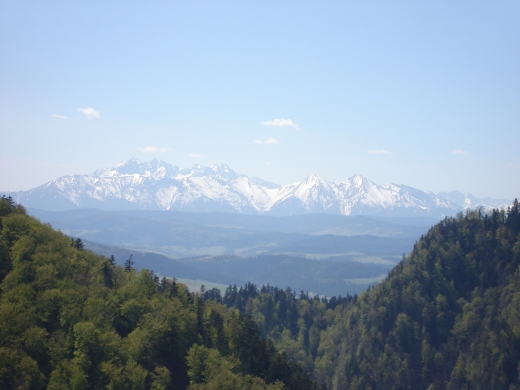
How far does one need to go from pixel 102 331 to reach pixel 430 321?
92.8 meters

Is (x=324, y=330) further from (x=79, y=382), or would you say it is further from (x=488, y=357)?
(x=79, y=382)

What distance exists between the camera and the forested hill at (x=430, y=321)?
119312 millimetres

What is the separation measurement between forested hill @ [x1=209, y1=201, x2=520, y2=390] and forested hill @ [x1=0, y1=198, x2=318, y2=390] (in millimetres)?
49180

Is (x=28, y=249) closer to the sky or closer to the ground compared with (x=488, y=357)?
closer to the sky

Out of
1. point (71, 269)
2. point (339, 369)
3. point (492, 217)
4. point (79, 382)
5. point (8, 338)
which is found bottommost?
point (339, 369)

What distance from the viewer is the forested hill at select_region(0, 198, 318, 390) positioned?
59.7m

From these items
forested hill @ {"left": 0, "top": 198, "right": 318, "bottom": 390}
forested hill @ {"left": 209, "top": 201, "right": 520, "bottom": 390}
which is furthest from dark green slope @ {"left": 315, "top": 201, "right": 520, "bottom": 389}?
forested hill @ {"left": 0, "top": 198, "right": 318, "bottom": 390}

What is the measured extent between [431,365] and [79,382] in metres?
91.5

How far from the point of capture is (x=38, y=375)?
5678cm

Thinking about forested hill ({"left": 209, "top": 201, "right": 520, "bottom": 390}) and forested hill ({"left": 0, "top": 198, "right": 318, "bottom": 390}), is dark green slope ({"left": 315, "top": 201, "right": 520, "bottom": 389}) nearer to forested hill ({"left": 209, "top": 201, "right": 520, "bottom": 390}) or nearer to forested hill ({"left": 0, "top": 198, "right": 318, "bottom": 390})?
forested hill ({"left": 209, "top": 201, "right": 520, "bottom": 390})

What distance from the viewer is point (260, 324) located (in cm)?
15488

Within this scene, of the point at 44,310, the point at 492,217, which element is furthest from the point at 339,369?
the point at 44,310

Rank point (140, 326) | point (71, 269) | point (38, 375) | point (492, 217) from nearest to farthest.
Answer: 1. point (38, 375)
2. point (140, 326)
3. point (71, 269)
4. point (492, 217)

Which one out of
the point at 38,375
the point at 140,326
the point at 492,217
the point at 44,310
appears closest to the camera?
the point at 38,375
